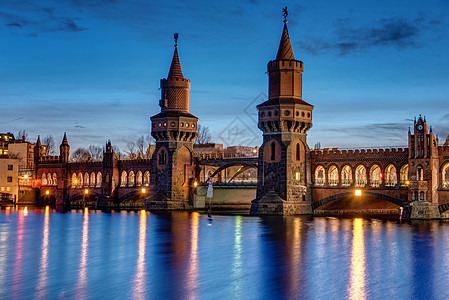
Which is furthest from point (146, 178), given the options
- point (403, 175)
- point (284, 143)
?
point (403, 175)

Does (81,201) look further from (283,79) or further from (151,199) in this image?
(283,79)

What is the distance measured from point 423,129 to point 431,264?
2486 centimetres

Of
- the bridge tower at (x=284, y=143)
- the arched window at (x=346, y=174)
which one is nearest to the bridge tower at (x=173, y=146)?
the bridge tower at (x=284, y=143)

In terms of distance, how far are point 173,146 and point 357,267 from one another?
149ft

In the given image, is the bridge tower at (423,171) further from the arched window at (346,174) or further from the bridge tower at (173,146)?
the bridge tower at (173,146)

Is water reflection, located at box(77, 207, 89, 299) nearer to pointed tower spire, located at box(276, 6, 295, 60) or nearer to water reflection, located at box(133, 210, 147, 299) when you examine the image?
water reflection, located at box(133, 210, 147, 299)

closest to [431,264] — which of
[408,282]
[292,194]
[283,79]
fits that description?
[408,282]

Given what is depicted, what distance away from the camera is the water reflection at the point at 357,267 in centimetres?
2612

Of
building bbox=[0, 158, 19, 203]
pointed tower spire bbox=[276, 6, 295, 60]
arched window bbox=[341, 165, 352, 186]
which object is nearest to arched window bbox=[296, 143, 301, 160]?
arched window bbox=[341, 165, 352, 186]

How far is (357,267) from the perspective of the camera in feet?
105

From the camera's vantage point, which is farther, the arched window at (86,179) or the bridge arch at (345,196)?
the arched window at (86,179)

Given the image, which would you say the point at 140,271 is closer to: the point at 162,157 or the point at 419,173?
the point at 419,173

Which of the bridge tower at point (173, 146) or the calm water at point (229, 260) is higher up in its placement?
the bridge tower at point (173, 146)

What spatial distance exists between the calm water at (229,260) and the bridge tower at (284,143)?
711cm
